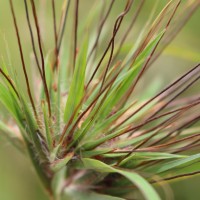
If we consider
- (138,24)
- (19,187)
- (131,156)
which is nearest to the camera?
(131,156)

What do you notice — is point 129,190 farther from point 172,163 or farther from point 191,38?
point 191,38

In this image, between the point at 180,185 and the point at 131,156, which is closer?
the point at 131,156

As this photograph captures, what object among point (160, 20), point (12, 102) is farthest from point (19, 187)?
point (160, 20)

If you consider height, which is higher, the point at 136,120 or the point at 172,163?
the point at 136,120

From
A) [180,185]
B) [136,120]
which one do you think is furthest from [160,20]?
[180,185]

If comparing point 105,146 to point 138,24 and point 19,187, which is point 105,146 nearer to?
point 19,187

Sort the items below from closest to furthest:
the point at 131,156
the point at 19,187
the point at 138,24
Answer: the point at 131,156
the point at 19,187
the point at 138,24

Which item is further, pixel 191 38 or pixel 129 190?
pixel 191 38

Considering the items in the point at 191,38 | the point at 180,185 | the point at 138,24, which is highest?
the point at 138,24

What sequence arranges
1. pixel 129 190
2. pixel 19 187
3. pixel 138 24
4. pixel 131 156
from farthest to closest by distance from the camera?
pixel 138 24 → pixel 19 187 → pixel 129 190 → pixel 131 156
